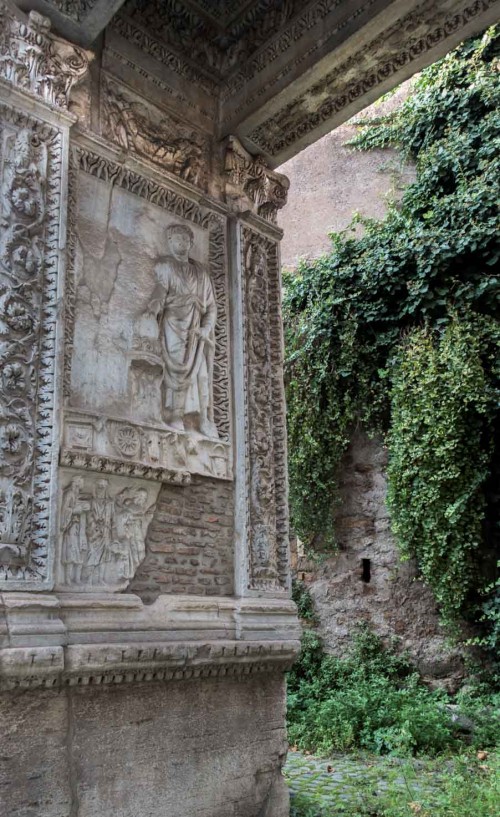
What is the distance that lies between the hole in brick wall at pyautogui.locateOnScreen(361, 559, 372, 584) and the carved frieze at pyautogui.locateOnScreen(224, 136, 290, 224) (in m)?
4.74

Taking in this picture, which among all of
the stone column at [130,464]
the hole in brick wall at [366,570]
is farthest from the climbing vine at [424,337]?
the stone column at [130,464]

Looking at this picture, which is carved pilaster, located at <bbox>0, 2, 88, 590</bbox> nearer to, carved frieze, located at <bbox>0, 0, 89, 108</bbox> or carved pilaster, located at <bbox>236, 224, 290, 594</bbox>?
carved frieze, located at <bbox>0, 0, 89, 108</bbox>

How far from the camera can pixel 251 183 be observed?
5395 mm

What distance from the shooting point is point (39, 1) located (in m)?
4.16

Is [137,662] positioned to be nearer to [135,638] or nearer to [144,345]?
[135,638]

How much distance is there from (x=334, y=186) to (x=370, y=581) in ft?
18.3

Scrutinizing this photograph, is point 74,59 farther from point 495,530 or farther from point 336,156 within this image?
point 336,156

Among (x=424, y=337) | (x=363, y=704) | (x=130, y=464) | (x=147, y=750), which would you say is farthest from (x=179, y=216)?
(x=363, y=704)

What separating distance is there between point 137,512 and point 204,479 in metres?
0.57

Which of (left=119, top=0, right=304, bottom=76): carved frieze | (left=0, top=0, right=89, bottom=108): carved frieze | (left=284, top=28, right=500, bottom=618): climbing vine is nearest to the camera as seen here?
(left=0, top=0, right=89, bottom=108): carved frieze

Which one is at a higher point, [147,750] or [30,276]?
[30,276]

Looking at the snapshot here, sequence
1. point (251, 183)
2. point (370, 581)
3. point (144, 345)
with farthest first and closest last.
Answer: point (370, 581)
point (251, 183)
point (144, 345)

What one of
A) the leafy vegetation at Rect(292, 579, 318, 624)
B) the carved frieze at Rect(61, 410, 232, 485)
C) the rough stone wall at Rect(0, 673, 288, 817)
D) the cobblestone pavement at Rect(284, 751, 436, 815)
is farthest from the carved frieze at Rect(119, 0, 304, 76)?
the leafy vegetation at Rect(292, 579, 318, 624)

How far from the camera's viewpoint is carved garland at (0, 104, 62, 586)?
11.6 feet
